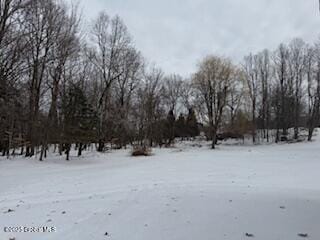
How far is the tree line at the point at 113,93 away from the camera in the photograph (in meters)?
21.5

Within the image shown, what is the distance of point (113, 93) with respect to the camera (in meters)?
Result: 43.2

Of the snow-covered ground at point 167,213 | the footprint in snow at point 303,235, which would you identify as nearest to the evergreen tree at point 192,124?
the snow-covered ground at point 167,213

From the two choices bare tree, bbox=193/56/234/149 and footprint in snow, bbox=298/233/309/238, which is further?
bare tree, bbox=193/56/234/149

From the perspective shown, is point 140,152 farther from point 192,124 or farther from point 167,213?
point 192,124

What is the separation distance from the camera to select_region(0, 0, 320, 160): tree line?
2151 centimetres

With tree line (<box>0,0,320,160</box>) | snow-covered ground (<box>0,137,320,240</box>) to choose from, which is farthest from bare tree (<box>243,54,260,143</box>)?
snow-covered ground (<box>0,137,320,240</box>)

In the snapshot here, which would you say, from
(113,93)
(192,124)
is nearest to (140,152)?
(113,93)

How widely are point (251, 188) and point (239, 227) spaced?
4.18 m

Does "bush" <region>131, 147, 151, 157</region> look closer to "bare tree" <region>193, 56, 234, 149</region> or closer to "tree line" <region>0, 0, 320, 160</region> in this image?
"tree line" <region>0, 0, 320, 160</region>

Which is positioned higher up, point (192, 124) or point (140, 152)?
point (192, 124)

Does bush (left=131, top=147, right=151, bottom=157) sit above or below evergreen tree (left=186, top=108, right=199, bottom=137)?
below

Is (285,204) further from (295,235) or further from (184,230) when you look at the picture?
(184,230)

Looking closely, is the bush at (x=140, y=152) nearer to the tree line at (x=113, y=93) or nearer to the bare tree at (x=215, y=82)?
the tree line at (x=113, y=93)

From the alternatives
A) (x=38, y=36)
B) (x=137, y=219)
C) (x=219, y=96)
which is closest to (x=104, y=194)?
(x=137, y=219)
